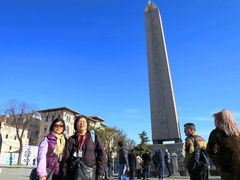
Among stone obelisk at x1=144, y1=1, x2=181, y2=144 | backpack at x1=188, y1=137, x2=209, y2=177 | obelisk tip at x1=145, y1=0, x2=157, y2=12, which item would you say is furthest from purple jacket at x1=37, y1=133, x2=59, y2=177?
obelisk tip at x1=145, y1=0, x2=157, y2=12

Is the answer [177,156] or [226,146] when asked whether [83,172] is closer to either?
[226,146]

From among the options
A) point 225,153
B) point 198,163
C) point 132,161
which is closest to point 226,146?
point 225,153

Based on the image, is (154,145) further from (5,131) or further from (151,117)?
(5,131)

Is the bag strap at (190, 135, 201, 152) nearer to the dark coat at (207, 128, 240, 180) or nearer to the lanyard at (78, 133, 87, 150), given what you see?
the dark coat at (207, 128, 240, 180)

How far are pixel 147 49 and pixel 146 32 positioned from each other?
1603 mm

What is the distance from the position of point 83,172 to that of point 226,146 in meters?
1.86

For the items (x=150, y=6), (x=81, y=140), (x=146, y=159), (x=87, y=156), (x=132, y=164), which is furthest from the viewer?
(x=150, y=6)

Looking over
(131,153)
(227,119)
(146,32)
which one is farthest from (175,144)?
(227,119)

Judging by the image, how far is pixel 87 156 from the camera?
272cm

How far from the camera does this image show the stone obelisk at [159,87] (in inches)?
505

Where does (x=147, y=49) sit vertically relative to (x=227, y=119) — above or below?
above

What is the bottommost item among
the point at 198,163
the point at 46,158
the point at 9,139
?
the point at 198,163

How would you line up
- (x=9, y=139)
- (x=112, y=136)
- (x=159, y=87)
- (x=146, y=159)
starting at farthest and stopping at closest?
1. (x=9, y=139)
2. (x=112, y=136)
3. (x=159, y=87)
4. (x=146, y=159)

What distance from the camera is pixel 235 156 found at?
7.86 feet
